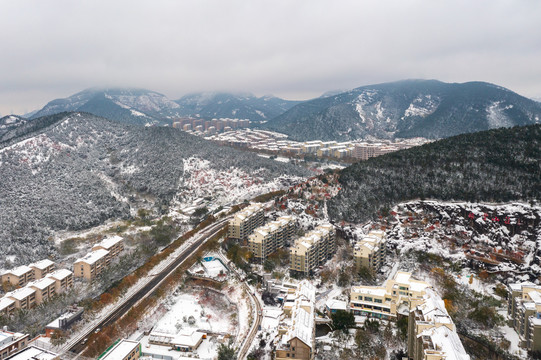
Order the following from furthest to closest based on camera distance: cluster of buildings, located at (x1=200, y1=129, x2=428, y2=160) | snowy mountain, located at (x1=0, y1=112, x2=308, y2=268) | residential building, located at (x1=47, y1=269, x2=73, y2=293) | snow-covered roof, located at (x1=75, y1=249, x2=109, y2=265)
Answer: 1. cluster of buildings, located at (x1=200, y1=129, x2=428, y2=160)
2. snowy mountain, located at (x1=0, y1=112, x2=308, y2=268)
3. snow-covered roof, located at (x1=75, y1=249, x2=109, y2=265)
4. residential building, located at (x1=47, y1=269, x2=73, y2=293)

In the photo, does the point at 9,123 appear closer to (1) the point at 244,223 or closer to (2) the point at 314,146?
(2) the point at 314,146

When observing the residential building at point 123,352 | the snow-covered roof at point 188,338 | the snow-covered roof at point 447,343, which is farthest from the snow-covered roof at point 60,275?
the snow-covered roof at point 447,343

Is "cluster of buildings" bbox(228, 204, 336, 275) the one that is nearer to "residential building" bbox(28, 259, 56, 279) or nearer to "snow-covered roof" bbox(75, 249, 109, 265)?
"snow-covered roof" bbox(75, 249, 109, 265)

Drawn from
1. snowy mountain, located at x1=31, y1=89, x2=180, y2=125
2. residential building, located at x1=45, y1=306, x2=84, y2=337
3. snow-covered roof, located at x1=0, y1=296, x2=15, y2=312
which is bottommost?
residential building, located at x1=45, y1=306, x2=84, y2=337

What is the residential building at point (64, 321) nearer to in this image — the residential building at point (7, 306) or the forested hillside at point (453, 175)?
the residential building at point (7, 306)

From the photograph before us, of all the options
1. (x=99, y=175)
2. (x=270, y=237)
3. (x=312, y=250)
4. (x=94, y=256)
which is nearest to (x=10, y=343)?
(x=94, y=256)

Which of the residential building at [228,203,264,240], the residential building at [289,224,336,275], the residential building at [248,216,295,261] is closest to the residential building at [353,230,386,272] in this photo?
the residential building at [289,224,336,275]
